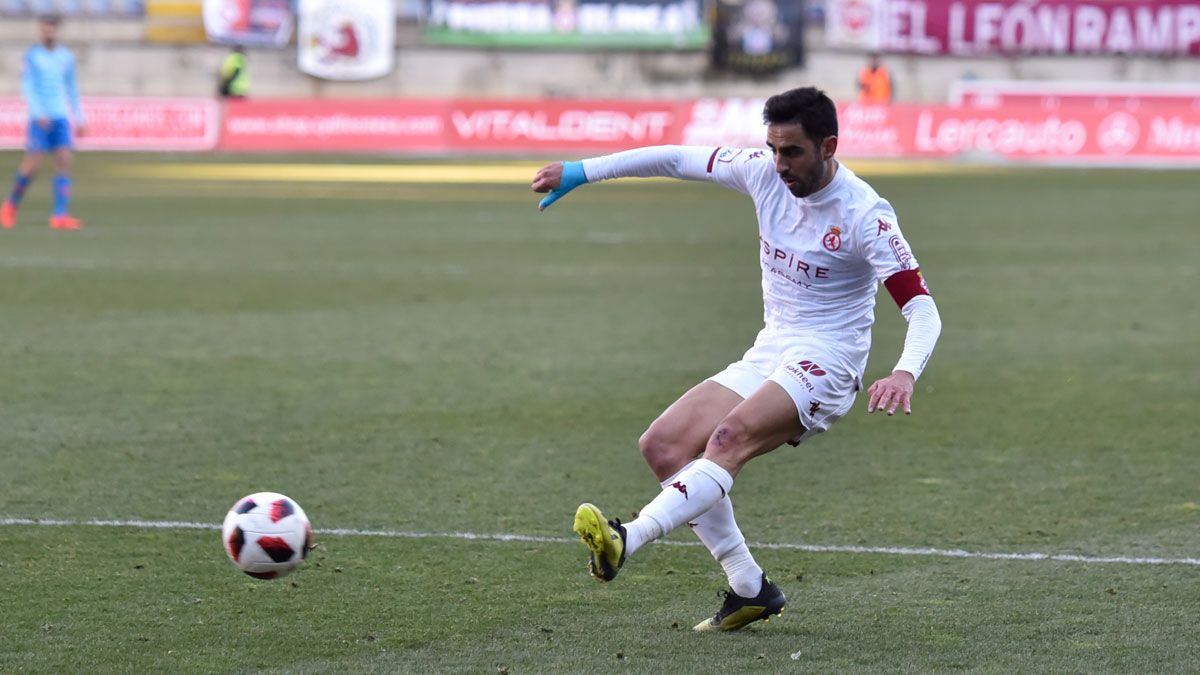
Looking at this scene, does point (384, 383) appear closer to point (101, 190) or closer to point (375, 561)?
point (375, 561)

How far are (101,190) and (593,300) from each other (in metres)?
13.9

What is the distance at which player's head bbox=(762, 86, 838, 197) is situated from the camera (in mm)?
5695

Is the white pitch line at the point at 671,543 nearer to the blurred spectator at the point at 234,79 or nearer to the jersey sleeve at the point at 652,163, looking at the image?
the jersey sleeve at the point at 652,163

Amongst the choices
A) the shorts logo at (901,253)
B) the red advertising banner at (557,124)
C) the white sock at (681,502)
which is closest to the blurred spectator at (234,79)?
the red advertising banner at (557,124)

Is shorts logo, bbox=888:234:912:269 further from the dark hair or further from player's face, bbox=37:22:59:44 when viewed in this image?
player's face, bbox=37:22:59:44

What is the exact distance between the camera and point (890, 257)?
573cm

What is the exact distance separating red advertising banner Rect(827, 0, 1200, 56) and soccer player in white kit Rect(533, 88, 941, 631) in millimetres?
44473

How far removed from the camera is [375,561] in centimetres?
662

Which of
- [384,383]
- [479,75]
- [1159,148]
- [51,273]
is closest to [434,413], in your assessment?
[384,383]

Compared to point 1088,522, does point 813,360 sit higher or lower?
higher

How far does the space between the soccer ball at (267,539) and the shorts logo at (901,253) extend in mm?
2067

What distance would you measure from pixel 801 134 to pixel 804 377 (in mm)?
770

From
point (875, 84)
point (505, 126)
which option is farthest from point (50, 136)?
point (875, 84)

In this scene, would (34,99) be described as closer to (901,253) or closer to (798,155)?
(798,155)
